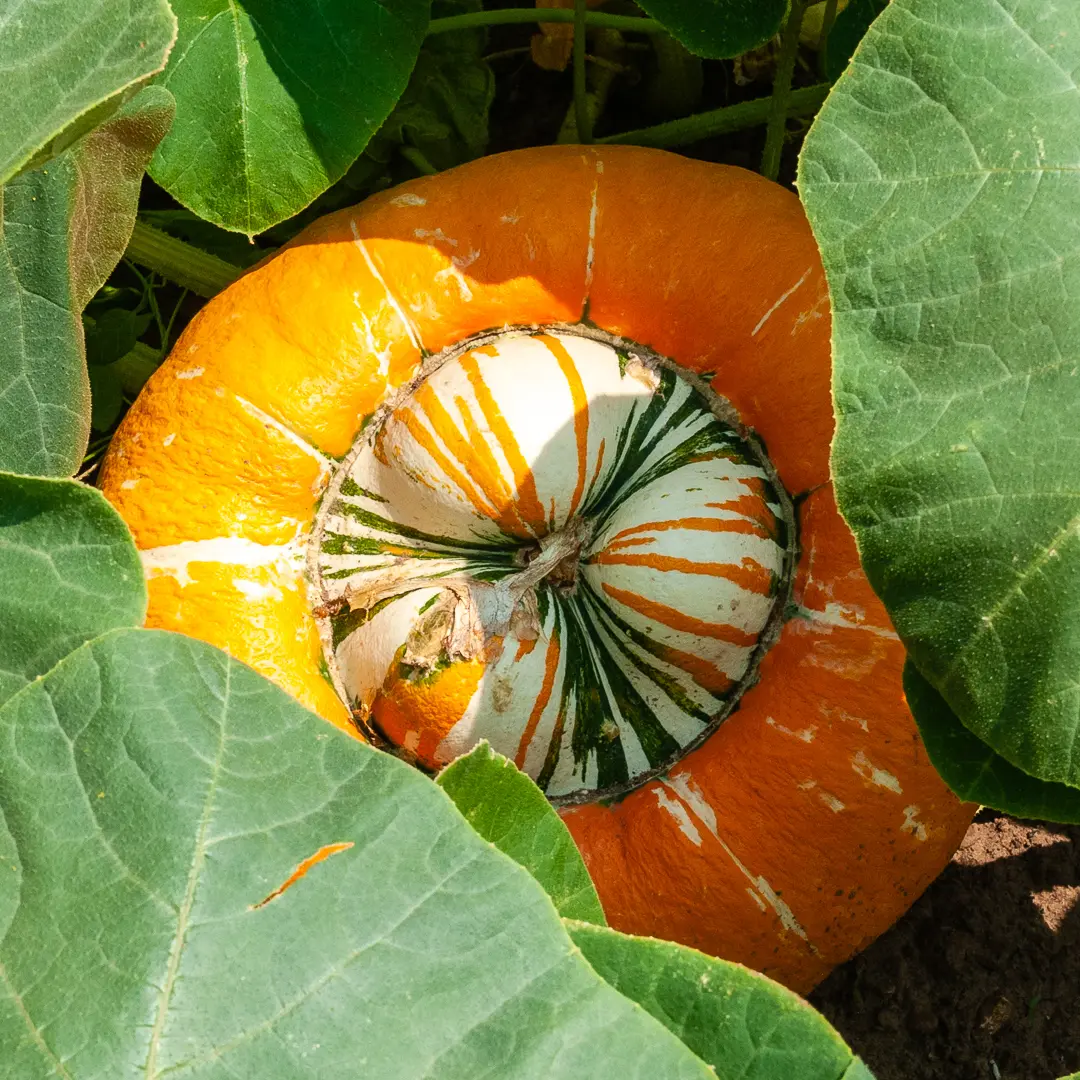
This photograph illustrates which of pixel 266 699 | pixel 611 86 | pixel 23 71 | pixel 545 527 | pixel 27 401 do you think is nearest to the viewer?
pixel 266 699

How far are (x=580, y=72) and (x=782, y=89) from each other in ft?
0.95

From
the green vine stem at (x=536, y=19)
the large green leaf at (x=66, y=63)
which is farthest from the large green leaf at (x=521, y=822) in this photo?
the green vine stem at (x=536, y=19)

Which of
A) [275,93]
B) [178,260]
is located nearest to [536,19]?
[275,93]

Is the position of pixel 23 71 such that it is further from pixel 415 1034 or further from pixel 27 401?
pixel 415 1034

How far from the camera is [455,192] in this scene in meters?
1.56

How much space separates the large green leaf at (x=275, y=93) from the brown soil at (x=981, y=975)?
4.41 feet

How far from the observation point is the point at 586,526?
1.52 metres

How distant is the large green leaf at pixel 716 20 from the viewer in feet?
4.91

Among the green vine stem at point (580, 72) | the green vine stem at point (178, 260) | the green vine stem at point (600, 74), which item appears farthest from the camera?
the green vine stem at point (600, 74)

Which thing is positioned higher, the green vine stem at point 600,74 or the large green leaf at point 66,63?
the large green leaf at point 66,63

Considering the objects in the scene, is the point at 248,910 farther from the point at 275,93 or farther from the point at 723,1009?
the point at 275,93

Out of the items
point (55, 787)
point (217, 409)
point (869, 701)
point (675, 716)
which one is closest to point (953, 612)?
point (869, 701)

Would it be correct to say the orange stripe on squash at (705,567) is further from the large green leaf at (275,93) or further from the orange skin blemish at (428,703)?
the large green leaf at (275,93)

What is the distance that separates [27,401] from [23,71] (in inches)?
13.9
